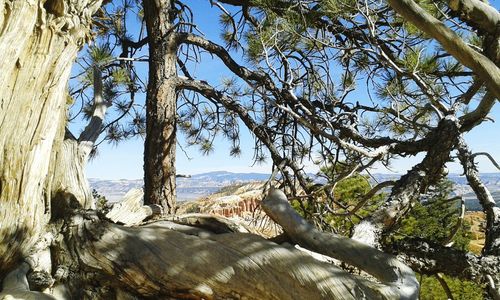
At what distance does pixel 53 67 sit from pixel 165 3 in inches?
86.4

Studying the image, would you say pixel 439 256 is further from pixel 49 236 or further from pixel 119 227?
pixel 49 236

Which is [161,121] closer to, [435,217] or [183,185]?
[435,217]

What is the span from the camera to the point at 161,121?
3420mm

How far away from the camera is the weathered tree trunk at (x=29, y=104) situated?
1423mm

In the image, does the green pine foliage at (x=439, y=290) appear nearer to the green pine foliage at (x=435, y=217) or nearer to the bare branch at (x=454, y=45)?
the green pine foliage at (x=435, y=217)

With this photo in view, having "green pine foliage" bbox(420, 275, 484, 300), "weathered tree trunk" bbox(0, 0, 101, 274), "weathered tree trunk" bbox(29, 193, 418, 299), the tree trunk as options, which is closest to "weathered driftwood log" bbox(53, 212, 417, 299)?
"weathered tree trunk" bbox(29, 193, 418, 299)

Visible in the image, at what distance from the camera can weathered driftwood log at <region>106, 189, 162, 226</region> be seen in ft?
7.21

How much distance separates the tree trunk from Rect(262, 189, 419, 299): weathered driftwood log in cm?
183

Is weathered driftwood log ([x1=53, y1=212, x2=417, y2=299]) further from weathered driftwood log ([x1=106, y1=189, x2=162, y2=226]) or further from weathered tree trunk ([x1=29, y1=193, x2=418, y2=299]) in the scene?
weathered driftwood log ([x1=106, y1=189, x2=162, y2=226])

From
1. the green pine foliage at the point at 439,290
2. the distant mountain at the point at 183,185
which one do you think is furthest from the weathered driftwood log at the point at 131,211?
the green pine foliage at the point at 439,290

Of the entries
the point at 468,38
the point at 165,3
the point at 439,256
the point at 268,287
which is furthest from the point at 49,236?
the point at 165,3

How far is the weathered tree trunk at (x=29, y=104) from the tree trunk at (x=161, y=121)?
68.9 inches

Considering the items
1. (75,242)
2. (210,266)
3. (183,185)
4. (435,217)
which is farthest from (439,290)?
(183,185)

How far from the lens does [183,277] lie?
4.83 ft
